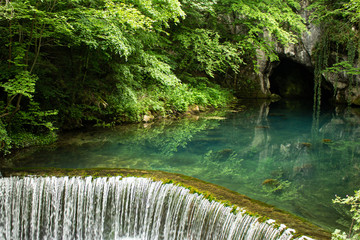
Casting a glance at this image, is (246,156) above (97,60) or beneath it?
beneath

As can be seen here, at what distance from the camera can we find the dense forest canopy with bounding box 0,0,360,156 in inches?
232

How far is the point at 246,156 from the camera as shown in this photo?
7.78 meters

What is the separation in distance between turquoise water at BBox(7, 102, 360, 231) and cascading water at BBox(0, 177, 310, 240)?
5.24 feet

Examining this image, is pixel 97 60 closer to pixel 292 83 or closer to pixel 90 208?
pixel 90 208

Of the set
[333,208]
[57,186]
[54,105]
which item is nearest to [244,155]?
[333,208]

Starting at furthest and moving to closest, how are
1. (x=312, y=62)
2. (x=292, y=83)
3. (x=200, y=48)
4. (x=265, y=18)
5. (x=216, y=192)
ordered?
(x=292, y=83) < (x=312, y=62) < (x=265, y=18) < (x=200, y=48) < (x=216, y=192)

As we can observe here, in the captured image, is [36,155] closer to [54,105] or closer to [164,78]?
[54,105]

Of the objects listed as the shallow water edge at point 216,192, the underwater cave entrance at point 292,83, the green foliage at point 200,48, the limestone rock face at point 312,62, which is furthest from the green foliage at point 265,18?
the shallow water edge at point 216,192

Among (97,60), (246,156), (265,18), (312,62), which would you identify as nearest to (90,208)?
(246,156)

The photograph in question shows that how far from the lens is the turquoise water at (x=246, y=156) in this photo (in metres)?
5.34

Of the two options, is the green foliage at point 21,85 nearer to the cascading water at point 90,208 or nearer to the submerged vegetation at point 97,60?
the submerged vegetation at point 97,60

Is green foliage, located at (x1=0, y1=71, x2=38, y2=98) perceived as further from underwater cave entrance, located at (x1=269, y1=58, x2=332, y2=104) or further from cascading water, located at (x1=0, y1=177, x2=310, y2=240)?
underwater cave entrance, located at (x1=269, y1=58, x2=332, y2=104)

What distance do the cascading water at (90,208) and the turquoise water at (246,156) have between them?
1.60 metres

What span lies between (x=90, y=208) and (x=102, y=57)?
564 centimetres
